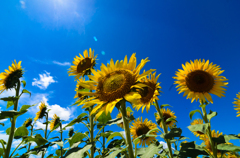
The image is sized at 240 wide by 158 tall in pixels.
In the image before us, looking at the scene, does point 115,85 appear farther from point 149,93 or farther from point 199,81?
point 199,81

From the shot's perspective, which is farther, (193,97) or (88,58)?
(88,58)

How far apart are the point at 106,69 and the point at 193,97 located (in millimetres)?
3024

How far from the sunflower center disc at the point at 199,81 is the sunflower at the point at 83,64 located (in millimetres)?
3056

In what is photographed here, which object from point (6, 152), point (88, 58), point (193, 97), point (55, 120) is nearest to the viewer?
point (6, 152)

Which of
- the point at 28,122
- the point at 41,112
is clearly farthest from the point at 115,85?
the point at 28,122

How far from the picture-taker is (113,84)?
90.8 inches

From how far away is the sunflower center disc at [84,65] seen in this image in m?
4.74

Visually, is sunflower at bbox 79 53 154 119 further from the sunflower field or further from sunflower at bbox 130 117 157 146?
sunflower at bbox 130 117 157 146

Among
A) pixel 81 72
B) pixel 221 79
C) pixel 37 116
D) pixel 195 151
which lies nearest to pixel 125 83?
pixel 195 151

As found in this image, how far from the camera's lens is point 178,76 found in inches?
184

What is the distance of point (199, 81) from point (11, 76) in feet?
17.8

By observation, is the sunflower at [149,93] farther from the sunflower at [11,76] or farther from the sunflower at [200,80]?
the sunflower at [11,76]

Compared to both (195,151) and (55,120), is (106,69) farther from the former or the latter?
(55,120)

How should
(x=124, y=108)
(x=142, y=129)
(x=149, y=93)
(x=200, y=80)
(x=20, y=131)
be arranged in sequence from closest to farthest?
(x=124, y=108) → (x=149, y=93) → (x=20, y=131) → (x=200, y=80) → (x=142, y=129)
